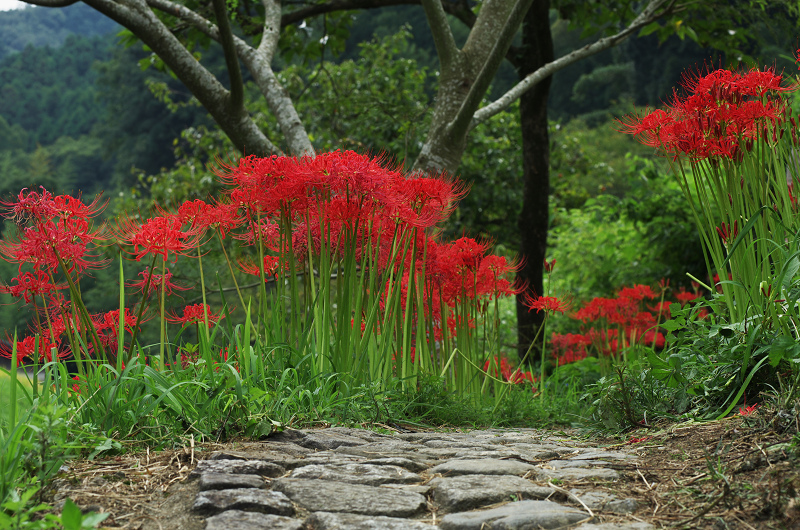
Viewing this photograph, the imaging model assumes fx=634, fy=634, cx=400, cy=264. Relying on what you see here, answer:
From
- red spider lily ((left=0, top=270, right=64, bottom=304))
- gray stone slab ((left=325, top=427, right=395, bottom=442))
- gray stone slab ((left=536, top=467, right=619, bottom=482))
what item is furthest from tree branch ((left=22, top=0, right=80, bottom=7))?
gray stone slab ((left=536, top=467, right=619, bottom=482))

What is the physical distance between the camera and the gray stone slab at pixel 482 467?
81.5 inches

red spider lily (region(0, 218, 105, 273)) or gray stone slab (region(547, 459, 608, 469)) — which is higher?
red spider lily (region(0, 218, 105, 273))

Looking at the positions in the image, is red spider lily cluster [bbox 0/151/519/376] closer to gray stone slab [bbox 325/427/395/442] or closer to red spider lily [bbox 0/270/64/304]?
red spider lily [bbox 0/270/64/304]

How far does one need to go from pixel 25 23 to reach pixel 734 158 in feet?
259

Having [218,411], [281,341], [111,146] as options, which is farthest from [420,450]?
[111,146]

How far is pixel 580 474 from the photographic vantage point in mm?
2059

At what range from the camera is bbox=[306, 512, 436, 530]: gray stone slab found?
161 cm

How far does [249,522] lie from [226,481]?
23 cm

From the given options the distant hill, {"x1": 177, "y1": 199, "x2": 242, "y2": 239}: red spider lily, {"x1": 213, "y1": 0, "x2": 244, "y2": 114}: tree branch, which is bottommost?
{"x1": 177, "y1": 199, "x2": 242, "y2": 239}: red spider lily

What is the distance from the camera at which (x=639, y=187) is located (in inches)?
318

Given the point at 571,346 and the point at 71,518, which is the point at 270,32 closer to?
the point at 571,346

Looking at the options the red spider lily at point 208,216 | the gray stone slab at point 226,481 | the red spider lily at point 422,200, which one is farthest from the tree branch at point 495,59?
the gray stone slab at point 226,481

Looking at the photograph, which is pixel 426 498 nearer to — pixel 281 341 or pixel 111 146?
pixel 281 341

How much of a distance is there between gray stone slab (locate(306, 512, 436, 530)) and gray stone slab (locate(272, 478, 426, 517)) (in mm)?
49
